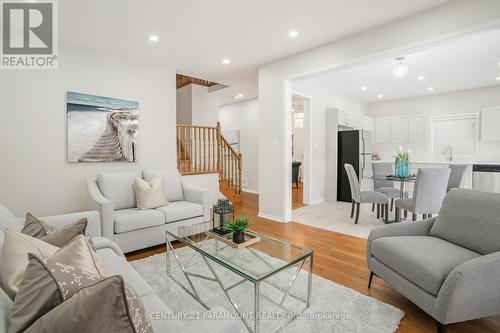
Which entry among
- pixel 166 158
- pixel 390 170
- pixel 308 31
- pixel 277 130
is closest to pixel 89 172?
pixel 166 158

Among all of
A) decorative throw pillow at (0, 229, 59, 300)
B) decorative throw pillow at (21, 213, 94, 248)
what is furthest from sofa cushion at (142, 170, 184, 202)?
decorative throw pillow at (0, 229, 59, 300)

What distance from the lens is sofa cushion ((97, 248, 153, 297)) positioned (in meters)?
1.42

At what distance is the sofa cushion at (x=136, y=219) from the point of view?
2.87 m

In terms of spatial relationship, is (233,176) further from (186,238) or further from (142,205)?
(186,238)

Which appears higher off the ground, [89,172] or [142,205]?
[89,172]

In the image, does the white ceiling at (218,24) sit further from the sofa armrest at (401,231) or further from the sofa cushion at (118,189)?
the sofa armrest at (401,231)

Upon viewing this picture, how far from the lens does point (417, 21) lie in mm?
2865

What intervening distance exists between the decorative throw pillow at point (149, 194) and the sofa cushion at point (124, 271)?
1.38 meters

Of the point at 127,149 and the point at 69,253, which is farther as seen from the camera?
the point at 127,149

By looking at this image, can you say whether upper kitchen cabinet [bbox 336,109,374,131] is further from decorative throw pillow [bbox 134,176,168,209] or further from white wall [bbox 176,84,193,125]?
decorative throw pillow [bbox 134,176,168,209]

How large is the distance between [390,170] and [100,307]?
5.66m

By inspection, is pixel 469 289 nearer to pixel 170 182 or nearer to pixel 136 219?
pixel 136 219

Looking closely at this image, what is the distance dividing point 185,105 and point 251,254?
5.57 metres

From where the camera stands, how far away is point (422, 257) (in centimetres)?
178
